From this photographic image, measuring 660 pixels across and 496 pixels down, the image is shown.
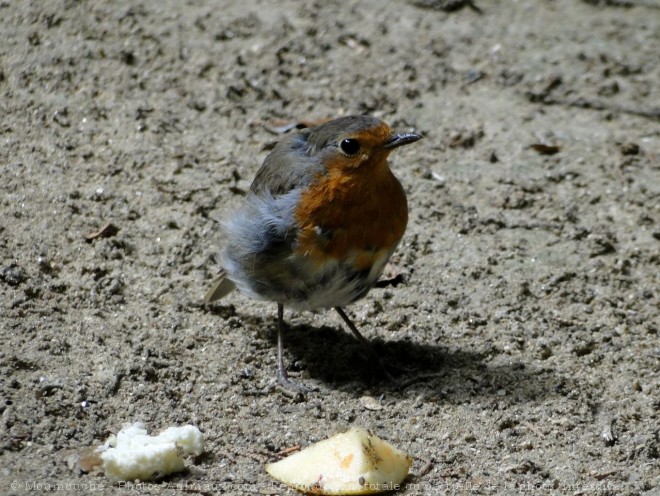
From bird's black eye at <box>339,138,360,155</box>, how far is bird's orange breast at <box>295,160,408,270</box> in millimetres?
81

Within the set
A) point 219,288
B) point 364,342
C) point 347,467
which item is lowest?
point 364,342

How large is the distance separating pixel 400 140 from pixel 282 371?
3.77 ft

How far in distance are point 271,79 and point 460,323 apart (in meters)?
2.44

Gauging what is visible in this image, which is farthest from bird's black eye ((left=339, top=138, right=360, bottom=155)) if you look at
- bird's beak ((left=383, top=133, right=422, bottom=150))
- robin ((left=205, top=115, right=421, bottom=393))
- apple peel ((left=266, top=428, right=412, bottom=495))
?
apple peel ((left=266, top=428, right=412, bottom=495))

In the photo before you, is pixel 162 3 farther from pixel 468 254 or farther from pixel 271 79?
pixel 468 254

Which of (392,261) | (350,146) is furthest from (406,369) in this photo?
(350,146)

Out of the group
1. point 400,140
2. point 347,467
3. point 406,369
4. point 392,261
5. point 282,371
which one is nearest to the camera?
point 347,467

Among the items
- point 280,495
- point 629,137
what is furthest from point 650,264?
point 280,495

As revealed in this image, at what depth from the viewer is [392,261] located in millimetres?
5086

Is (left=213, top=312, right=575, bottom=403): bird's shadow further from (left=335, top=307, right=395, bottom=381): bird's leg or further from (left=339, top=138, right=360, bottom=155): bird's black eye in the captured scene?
(left=339, top=138, right=360, bottom=155): bird's black eye

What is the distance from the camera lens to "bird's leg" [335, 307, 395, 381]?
440 centimetres

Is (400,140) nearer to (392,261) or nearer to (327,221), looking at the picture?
(327,221)

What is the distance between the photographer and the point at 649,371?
4.35 m

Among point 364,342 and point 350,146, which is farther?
point 364,342
